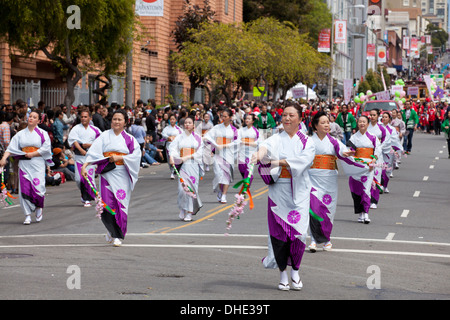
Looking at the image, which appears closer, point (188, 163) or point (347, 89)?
point (188, 163)

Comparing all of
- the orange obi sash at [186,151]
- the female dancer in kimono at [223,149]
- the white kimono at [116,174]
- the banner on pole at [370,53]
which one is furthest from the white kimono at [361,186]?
the banner on pole at [370,53]

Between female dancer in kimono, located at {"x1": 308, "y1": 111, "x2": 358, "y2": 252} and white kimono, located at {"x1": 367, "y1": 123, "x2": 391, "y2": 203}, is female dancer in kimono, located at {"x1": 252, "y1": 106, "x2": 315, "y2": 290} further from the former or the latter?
white kimono, located at {"x1": 367, "y1": 123, "x2": 391, "y2": 203}

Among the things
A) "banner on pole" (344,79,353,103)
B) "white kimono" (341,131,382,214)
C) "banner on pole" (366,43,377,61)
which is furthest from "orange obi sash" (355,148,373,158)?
"banner on pole" (366,43,377,61)

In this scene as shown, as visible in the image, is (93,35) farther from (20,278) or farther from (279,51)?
(279,51)

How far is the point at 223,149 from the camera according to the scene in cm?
1889

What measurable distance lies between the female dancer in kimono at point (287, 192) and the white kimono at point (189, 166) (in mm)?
6248

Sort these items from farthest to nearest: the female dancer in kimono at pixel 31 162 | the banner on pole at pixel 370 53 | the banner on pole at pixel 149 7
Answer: the banner on pole at pixel 370 53 < the banner on pole at pixel 149 7 < the female dancer in kimono at pixel 31 162

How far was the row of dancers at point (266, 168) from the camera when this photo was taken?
920cm

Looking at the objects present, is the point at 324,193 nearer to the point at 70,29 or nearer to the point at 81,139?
the point at 81,139

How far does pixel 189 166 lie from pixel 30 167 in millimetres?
2813

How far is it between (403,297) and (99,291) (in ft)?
9.69

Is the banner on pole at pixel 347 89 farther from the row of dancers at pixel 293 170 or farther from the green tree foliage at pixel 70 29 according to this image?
the row of dancers at pixel 293 170

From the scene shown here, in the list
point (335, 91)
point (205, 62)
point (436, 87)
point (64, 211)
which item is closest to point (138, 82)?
point (205, 62)

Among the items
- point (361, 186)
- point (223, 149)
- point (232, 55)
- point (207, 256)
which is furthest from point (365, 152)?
point (232, 55)
